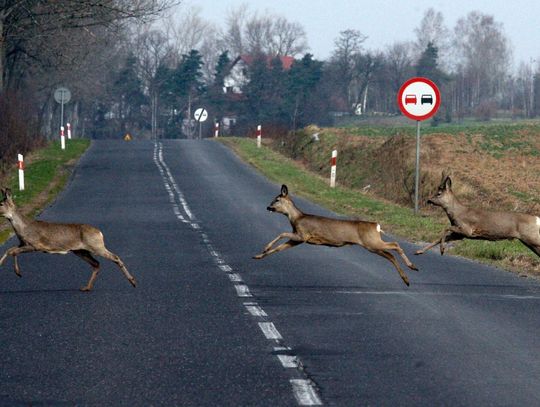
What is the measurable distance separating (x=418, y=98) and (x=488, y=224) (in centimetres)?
1209

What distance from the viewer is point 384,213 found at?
89.3 feet

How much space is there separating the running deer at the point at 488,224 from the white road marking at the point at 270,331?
189 inches

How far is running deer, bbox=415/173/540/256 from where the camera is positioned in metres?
14.2

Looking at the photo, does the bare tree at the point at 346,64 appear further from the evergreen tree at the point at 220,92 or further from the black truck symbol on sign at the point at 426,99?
the black truck symbol on sign at the point at 426,99

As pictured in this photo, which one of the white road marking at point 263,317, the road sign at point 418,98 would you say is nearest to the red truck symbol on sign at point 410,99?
the road sign at point 418,98

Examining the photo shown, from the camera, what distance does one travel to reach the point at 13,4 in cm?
3806

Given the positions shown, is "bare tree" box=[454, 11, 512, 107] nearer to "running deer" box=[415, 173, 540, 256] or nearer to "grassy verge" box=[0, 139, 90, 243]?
"grassy verge" box=[0, 139, 90, 243]

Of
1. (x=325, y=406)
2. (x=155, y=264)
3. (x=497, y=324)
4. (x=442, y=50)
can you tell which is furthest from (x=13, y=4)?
(x=442, y=50)

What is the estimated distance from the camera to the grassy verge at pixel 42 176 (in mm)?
28286

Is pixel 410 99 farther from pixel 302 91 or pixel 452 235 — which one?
pixel 302 91

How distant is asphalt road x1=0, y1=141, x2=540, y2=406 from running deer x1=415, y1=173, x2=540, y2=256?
0.59 metres

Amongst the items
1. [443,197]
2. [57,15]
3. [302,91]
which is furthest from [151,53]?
[443,197]

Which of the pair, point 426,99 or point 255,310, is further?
point 426,99

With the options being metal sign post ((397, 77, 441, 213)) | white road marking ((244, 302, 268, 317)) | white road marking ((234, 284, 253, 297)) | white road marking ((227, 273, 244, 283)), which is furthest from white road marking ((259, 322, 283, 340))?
metal sign post ((397, 77, 441, 213))
